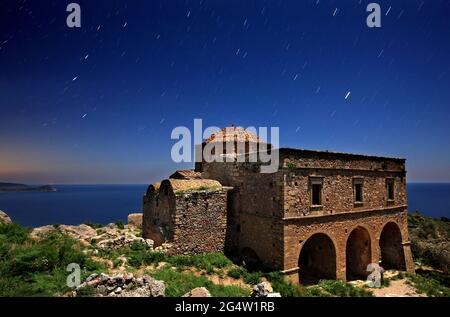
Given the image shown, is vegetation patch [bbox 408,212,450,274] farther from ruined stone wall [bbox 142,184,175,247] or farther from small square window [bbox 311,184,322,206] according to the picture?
ruined stone wall [bbox 142,184,175,247]

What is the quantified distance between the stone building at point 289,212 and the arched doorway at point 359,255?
6 cm

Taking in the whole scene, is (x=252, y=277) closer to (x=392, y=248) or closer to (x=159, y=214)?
(x=159, y=214)

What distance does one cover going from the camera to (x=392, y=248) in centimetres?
1998

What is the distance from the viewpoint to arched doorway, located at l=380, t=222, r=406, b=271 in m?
19.5

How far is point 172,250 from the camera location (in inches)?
556

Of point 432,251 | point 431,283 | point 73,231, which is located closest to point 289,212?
point 431,283

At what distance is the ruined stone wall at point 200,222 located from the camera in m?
14.4

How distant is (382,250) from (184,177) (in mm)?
16270

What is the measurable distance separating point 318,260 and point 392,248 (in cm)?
796

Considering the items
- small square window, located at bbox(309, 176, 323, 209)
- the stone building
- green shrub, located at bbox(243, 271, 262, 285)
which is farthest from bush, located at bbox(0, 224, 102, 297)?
small square window, located at bbox(309, 176, 323, 209)

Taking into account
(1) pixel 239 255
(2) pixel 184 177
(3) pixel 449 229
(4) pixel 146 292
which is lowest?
(3) pixel 449 229
